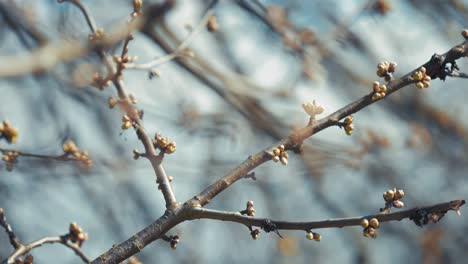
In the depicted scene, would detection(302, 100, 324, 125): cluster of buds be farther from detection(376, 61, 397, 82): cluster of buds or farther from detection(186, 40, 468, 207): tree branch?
detection(376, 61, 397, 82): cluster of buds

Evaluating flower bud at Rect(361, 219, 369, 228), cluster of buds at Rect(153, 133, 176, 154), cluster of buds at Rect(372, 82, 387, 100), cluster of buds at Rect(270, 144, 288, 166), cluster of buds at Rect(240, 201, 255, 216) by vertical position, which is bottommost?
flower bud at Rect(361, 219, 369, 228)

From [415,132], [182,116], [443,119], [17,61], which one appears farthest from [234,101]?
[443,119]

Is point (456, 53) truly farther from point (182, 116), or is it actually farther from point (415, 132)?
point (415, 132)

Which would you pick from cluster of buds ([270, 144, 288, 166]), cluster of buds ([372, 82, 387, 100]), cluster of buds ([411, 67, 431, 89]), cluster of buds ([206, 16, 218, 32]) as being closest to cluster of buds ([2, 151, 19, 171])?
cluster of buds ([270, 144, 288, 166])

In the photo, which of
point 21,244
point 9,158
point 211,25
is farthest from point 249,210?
point 211,25

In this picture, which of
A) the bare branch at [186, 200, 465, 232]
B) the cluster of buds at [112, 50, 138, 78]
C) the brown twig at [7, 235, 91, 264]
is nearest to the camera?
the bare branch at [186, 200, 465, 232]

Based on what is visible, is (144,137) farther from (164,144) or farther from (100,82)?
(100,82)
